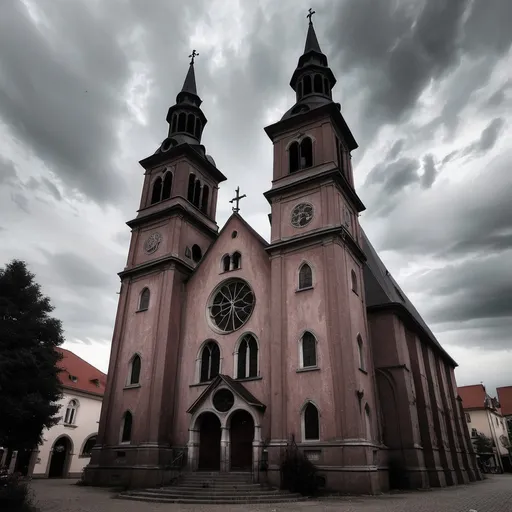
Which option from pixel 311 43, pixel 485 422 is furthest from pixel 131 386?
pixel 485 422

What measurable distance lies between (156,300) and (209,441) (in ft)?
28.7

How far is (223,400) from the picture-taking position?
71.2 feet

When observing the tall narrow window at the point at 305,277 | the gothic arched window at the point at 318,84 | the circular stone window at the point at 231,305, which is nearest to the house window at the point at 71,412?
the circular stone window at the point at 231,305

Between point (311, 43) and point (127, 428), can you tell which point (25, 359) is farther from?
point (311, 43)

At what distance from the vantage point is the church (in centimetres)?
2003

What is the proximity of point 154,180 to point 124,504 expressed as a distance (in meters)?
22.1

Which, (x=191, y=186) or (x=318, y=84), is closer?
(x=318, y=84)

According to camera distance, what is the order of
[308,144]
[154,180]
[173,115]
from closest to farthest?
[308,144] < [154,180] < [173,115]

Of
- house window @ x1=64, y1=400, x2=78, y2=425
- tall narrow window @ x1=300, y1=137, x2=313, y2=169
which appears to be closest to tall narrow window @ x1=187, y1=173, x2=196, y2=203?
tall narrow window @ x1=300, y1=137, x2=313, y2=169

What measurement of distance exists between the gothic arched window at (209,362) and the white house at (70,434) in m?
14.5

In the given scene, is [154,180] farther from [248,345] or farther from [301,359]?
[301,359]

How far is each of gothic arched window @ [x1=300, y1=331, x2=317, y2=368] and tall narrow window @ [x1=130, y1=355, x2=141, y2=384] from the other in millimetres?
10157

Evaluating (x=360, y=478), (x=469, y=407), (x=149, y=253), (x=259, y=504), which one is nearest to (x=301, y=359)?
(x=360, y=478)

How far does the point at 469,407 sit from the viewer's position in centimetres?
6075
